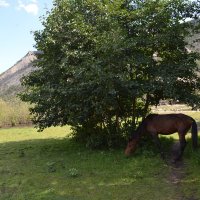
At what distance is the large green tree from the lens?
14695 mm

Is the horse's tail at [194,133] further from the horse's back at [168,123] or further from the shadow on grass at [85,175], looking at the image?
the shadow on grass at [85,175]

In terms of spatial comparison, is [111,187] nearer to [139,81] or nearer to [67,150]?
[139,81]

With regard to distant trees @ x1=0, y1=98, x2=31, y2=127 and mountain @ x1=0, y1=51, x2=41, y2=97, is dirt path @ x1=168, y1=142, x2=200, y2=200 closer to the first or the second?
distant trees @ x1=0, y1=98, x2=31, y2=127

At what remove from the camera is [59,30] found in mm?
16656

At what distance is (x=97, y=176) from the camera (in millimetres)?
12992

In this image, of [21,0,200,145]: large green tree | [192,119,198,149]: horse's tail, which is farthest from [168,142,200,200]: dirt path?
[21,0,200,145]: large green tree

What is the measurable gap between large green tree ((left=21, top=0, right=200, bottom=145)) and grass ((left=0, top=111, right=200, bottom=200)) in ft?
5.82

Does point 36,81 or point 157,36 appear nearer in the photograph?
point 157,36

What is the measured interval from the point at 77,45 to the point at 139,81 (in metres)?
3.08

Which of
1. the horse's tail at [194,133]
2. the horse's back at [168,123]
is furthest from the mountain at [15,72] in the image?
the horse's tail at [194,133]

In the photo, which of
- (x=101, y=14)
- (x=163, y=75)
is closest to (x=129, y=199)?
(x=163, y=75)

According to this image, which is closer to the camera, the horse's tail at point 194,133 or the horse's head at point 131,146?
the horse's tail at point 194,133

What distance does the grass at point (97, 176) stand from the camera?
11.1 metres

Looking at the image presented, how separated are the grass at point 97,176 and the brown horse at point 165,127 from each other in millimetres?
456
